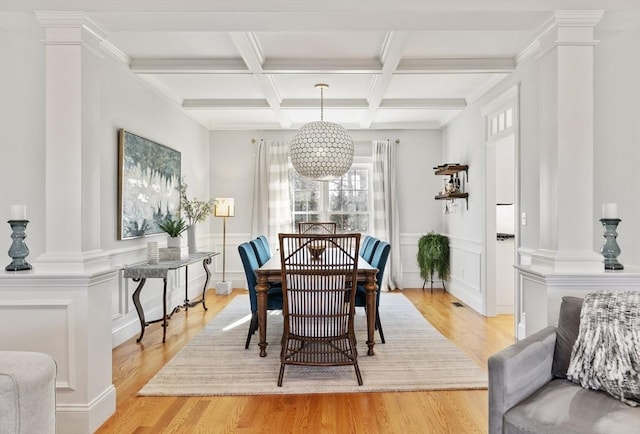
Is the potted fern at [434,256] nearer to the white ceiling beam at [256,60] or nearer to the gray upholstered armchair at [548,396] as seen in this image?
the white ceiling beam at [256,60]

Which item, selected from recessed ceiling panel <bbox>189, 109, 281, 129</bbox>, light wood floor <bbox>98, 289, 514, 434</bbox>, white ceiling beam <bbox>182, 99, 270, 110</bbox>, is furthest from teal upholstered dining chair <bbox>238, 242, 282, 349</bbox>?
recessed ceiling panel <bbox>189, 109, 281, 129</bbox>

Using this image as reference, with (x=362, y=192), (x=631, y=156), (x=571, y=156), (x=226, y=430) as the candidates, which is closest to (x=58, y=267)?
(x=226, y=430)

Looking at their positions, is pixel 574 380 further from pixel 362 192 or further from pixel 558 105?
pixel 362 192

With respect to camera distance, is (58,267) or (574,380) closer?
(574,380)

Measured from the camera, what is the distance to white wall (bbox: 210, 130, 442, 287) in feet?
20.1

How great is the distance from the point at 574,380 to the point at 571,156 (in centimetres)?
124

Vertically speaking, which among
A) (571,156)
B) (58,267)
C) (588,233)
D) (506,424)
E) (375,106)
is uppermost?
(375,106)

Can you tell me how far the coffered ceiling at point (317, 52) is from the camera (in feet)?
7.11

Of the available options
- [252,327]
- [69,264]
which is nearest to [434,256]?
[252,327]

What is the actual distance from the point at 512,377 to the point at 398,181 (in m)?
4.81

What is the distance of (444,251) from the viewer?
18.6 feet

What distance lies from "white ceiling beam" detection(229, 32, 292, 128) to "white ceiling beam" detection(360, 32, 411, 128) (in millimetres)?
1088

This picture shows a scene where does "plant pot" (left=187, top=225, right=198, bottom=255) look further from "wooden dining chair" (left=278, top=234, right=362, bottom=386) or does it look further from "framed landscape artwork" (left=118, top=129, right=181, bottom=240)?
"wooden dining chair" (left=278, top=234, right=362, bottom=386)

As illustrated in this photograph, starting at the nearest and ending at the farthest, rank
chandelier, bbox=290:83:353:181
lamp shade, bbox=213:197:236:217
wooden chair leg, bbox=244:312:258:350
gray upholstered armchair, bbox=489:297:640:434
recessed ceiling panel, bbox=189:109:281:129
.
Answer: gray upholstered armchair, bbox=489:297:640:434 → wooden chair leg, bbox=244:312:258:350 → chandelier, bbox=290:83:353:181 → recessed ceiling panel, bbox=189:109:281:129 → lamp shade, bbox=213:197:236:217
